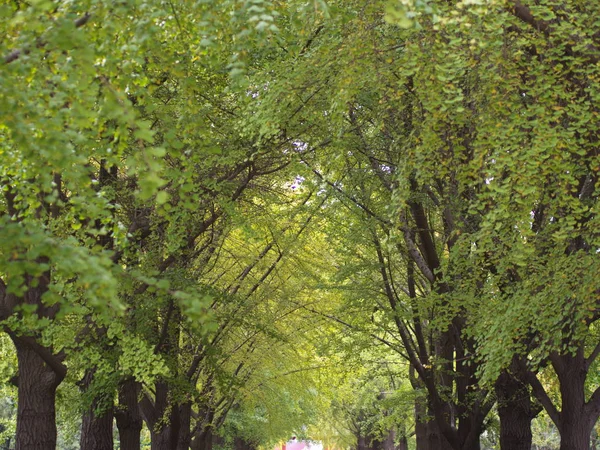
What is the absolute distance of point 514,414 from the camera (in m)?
13.6

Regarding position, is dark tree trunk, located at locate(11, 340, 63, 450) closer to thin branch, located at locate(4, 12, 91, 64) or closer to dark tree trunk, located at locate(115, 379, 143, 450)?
dark tree trunk, located at locate(115, 379, 143, 450)

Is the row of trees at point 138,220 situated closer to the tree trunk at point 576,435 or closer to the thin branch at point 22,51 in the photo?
the thin branch at point 22,51

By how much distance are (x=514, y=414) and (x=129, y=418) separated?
24.5 ft

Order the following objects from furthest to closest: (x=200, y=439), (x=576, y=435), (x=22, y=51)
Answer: (x=200, y=439), (x=576, y=435), (x=22, y=51)

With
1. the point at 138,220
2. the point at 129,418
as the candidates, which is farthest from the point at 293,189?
the point at 129,418

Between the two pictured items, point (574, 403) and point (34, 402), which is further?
point (574, 403)

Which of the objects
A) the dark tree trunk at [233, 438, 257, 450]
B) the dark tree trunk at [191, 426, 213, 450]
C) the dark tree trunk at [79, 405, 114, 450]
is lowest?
the dark tree trunk at [79, 405, 114, 450]

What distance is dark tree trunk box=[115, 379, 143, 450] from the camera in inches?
642

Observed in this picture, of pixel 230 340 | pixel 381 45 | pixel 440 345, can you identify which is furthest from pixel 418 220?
pixel 230 340

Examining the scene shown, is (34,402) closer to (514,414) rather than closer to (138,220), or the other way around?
(138,220)

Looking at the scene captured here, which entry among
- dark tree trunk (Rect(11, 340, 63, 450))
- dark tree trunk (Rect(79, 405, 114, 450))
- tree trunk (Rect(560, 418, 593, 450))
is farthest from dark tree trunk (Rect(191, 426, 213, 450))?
tree trunk (Rect(560, 418, 593, 450))

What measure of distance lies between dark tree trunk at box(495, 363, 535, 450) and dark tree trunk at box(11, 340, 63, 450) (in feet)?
22.4

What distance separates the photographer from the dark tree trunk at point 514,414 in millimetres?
13320

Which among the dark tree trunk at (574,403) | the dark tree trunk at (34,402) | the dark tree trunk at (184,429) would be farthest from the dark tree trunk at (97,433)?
the dark tree trunk at (574,403)
